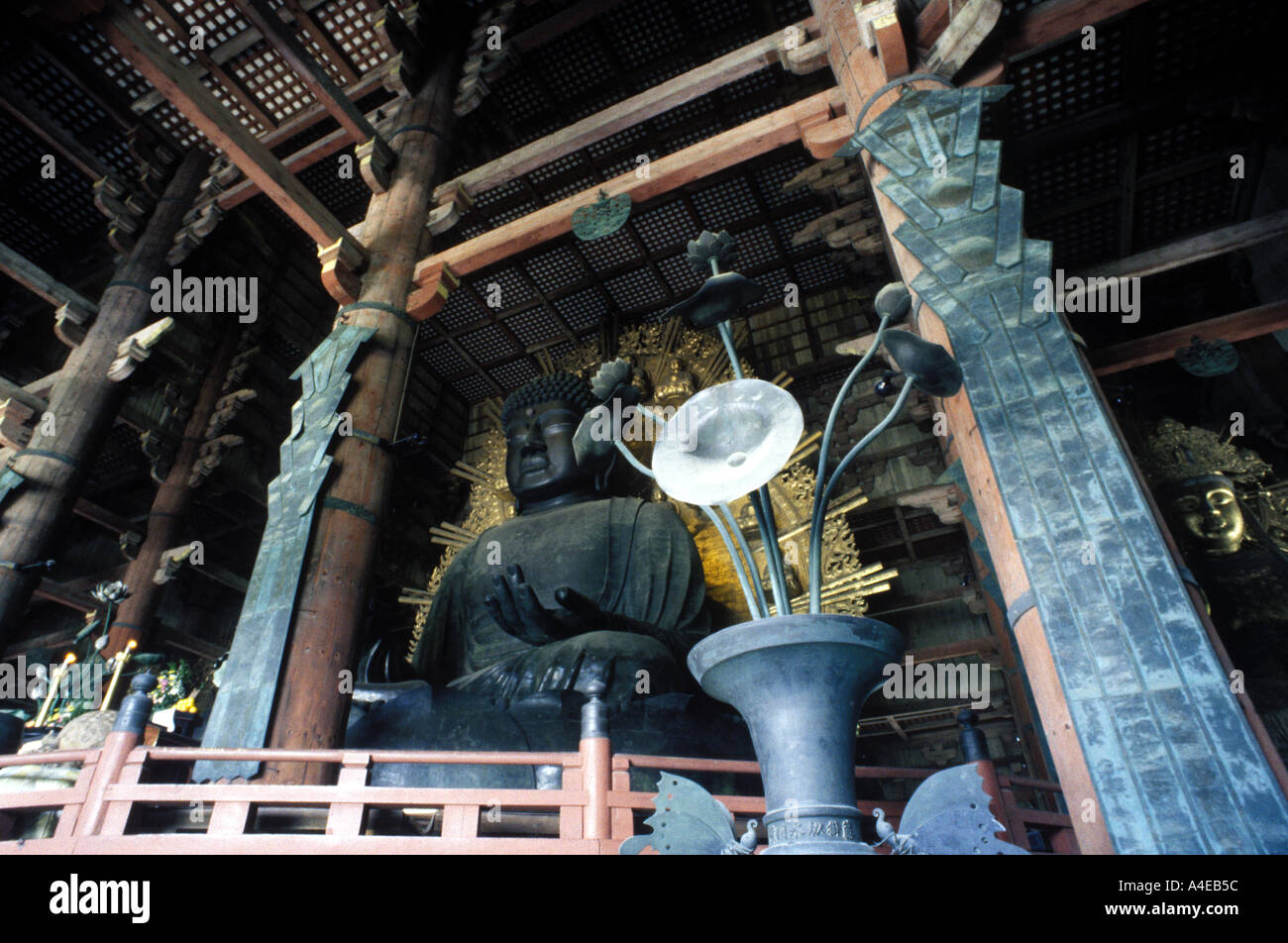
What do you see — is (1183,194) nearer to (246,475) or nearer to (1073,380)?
(1073,380)

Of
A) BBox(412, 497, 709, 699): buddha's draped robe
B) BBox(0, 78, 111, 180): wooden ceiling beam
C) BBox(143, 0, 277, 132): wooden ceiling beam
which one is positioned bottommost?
BBox(412, 497, 709, 699): buddha's draped robe

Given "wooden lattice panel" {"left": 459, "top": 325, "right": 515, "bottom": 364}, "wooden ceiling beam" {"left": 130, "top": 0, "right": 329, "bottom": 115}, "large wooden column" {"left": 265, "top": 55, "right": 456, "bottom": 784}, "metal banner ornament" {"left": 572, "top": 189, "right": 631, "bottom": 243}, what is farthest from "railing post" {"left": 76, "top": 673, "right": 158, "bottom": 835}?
"wooden lattice panel" {"left": 459, "top": 325, "right": 515, "bottom": 364}

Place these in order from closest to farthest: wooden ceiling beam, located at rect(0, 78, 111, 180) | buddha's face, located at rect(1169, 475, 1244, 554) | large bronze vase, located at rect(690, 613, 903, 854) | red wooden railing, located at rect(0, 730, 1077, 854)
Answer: large bronze vase, located at rect(690, 613, 903, 854) → red wooden railing, located at rect(0, 730, 1077, 854) → buddha's face, located at rect(1169, 475, 1244, 554) → wooden ceiling beam, located at rect(0, 78, 111, 180)

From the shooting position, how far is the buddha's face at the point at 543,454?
18.7ft

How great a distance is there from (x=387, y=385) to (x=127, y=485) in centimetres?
602

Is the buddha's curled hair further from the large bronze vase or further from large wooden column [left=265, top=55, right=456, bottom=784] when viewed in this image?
the large bronze vase

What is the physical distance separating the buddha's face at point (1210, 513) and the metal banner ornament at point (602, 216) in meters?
4.15

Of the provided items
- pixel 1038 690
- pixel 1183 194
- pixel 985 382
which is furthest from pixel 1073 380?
pixel 1183 194

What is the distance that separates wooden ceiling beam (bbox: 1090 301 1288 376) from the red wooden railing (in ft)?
9.46

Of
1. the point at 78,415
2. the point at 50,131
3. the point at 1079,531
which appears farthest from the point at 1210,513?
the point at 50,131

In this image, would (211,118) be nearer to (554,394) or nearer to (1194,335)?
(554,394)

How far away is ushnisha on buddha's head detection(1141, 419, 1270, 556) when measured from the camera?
5031 millimetres

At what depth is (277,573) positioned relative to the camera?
3.29m

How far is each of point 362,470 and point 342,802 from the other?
173cm
